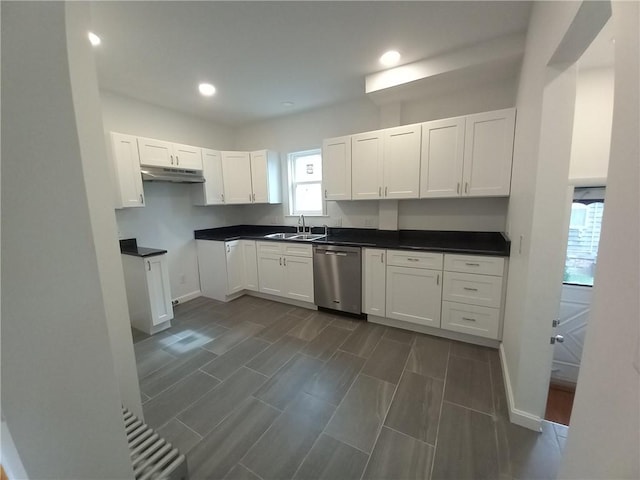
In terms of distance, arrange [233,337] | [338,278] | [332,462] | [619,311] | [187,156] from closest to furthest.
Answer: [619,311]
[332,462]
[233,337]
[338,278]
[187,156]

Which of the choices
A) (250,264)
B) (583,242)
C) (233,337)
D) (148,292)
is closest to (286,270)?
(250,264)

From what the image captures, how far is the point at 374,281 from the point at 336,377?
1.13 metres

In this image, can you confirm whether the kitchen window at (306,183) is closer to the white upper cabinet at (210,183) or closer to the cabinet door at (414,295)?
the white upper cabinet at (210,183)

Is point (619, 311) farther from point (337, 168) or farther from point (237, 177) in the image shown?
point (237, 177)

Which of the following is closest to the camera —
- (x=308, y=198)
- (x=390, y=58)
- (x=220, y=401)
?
(x=220, y=401)

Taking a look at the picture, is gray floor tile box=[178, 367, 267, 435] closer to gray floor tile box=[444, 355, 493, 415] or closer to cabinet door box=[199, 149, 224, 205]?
gray floor tile box=[444, 355, 493, 415]

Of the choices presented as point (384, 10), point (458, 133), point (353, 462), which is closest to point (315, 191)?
point (458, 133)

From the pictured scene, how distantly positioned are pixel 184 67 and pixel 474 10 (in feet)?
8.23

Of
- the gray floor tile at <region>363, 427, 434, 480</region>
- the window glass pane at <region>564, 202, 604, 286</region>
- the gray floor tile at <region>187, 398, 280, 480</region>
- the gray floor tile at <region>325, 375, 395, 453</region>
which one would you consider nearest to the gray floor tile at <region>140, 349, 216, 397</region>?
the gray floor tile at <region>187, 398, 280, 480</region>

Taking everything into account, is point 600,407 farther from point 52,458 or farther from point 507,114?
point 507,114

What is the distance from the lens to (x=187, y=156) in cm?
328

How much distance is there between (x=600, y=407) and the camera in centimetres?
62

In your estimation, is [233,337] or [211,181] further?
[211,181]

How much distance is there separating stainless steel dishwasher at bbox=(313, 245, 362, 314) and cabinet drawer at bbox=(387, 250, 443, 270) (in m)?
0.40
